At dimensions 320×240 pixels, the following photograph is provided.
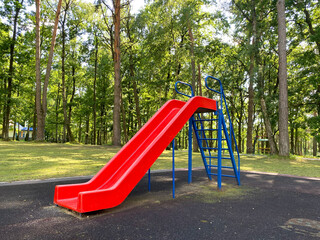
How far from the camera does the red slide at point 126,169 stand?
3.68 m

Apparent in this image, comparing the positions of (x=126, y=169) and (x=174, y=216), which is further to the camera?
(x=126, y=169)

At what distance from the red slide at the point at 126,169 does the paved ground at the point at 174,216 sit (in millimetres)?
229

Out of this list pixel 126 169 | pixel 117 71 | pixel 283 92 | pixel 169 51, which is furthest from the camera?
pixel 169 51

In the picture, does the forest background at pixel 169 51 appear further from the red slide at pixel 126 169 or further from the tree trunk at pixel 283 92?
the red slide at pixel 126 169

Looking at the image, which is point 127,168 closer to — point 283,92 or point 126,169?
point 126,169

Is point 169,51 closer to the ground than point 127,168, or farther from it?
farther from it

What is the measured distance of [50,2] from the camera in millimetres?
23344

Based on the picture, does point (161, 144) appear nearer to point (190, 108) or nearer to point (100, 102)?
point (190, 108)

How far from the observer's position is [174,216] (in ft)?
12.2

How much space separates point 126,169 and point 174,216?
5.07ft

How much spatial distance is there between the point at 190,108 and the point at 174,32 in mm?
16110

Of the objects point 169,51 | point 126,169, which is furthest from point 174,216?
point 169,51

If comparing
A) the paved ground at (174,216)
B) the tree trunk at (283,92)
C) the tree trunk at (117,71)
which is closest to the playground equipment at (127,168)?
the paved ground at (174,216)

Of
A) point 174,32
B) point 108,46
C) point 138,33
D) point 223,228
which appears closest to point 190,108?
point 223,228
